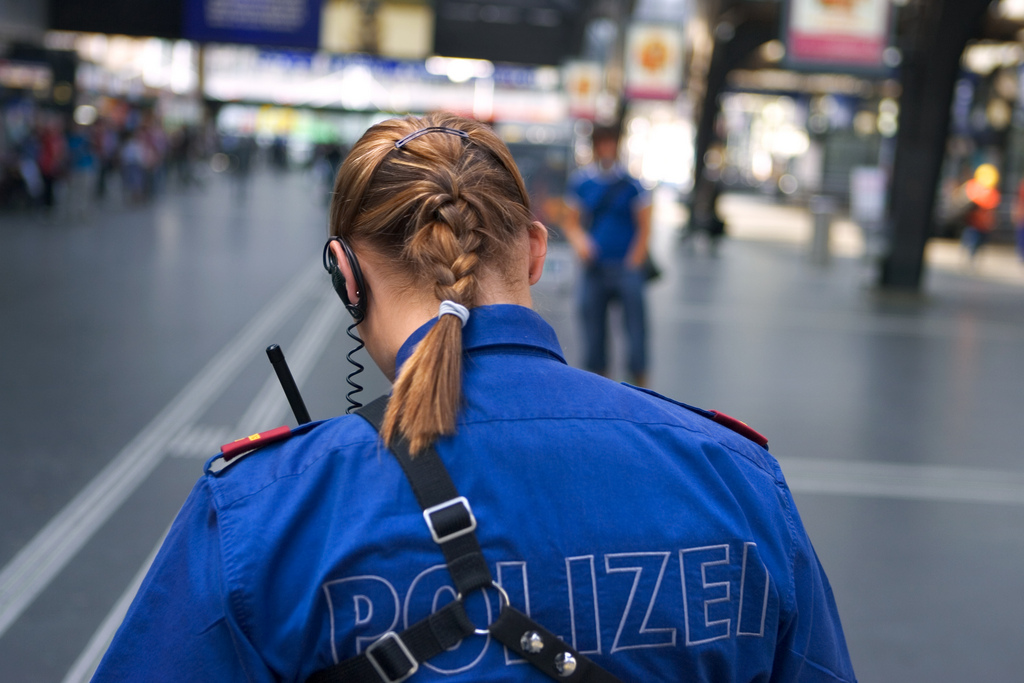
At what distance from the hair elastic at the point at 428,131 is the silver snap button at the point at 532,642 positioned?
591 millimetres

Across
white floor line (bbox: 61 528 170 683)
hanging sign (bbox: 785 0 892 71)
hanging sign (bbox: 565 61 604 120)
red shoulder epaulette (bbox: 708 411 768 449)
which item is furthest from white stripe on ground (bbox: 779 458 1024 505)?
hanging sign (bbox: 565 61 604 120)

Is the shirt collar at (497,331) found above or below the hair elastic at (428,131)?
below

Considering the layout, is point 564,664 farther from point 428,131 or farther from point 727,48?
point 727,48

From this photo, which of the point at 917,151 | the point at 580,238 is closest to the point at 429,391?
the point at 580,238

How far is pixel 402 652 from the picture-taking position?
115 centimetres

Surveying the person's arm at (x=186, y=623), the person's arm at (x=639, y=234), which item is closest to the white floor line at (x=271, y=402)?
the person's arm at (x=186, y=623)

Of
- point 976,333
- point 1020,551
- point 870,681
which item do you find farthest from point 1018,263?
point 870,681

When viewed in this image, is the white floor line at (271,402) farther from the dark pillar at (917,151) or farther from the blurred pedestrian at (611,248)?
the dark pillar at (917,151)

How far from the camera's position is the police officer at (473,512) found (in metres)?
1.15

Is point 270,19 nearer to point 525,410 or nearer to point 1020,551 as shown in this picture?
point 1020,551

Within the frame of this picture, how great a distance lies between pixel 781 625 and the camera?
1.35m

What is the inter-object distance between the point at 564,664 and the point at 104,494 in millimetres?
4369

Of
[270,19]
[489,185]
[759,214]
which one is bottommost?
[759,214]

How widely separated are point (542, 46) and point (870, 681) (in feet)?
84.5
